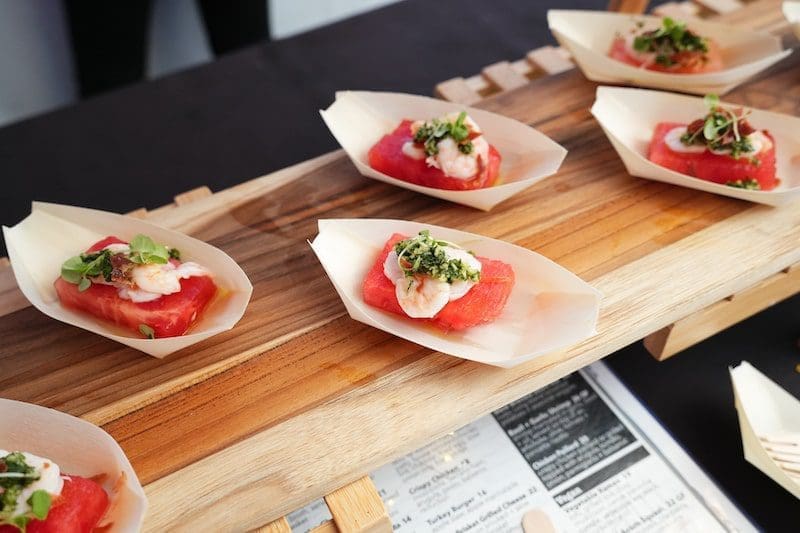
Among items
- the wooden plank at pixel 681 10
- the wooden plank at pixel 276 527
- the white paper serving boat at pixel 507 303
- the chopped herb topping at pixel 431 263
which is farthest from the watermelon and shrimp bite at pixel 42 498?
the wooden plank at pixel 681 10

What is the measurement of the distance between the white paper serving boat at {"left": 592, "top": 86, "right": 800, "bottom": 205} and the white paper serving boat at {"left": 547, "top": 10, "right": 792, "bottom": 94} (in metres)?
0.10

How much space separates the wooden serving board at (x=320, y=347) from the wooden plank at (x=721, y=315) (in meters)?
0.03

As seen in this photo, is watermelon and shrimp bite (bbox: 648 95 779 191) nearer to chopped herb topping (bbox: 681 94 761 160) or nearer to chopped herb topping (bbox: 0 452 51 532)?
chopped herb topping (bbox: 681 94 761 160)

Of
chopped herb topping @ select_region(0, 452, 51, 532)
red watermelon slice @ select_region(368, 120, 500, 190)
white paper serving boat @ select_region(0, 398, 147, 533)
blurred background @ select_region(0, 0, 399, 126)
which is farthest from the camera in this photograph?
blurred background @ select_region(0, 0, 399, 126)

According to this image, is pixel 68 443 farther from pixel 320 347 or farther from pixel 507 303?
pixel 507 303

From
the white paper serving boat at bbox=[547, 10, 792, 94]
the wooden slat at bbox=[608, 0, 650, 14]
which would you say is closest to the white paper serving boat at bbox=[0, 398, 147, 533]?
the white paper serving boat at bbox=[547, 10, 792, 94]

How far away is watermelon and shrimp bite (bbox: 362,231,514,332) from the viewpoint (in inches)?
50.0

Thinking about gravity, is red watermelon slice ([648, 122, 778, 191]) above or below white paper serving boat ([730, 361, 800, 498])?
above

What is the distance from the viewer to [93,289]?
1304 mm

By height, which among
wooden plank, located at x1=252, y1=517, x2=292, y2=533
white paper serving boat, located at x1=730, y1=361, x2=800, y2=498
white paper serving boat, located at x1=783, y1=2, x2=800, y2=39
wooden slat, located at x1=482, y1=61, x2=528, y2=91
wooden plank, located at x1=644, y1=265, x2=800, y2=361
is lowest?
white paper serving boat, located at x1=730, y1=361, x2=800, y2=498

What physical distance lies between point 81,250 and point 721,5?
6.26ft

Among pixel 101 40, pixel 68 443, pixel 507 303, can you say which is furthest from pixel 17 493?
pixel 101 40

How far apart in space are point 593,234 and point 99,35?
2176 millimetres

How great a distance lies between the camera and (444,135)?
151cm
